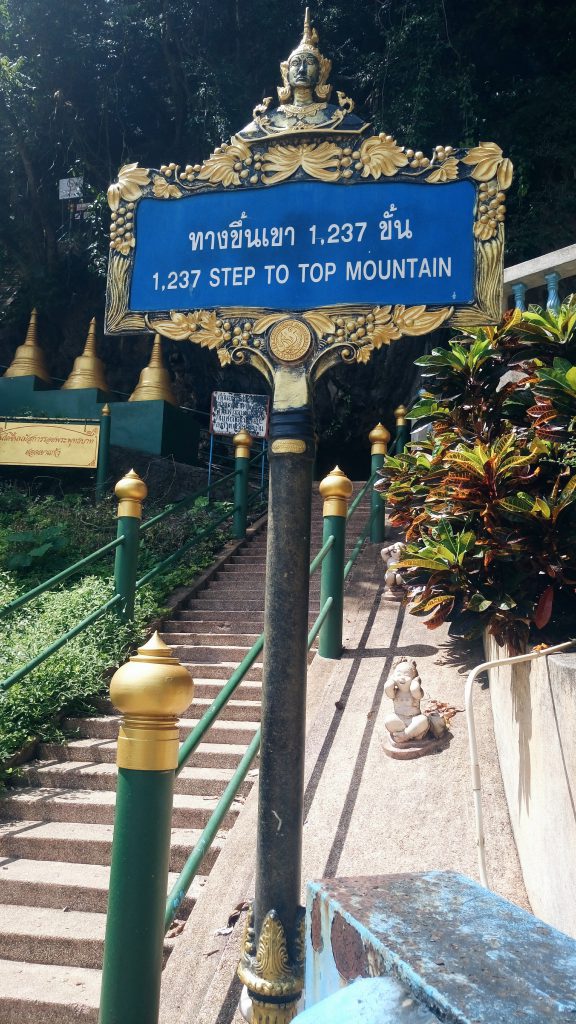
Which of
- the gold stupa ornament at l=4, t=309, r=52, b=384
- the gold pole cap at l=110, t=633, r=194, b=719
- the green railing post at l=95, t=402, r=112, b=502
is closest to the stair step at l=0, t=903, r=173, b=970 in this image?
the gold pole cap at l=110, t=633, r=194, b=719

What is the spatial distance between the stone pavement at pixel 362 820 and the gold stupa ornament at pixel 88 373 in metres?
10.1

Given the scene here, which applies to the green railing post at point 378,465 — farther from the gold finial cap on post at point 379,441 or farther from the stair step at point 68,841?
the stair step at point 68,841

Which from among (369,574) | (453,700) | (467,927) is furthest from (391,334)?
(369,574)

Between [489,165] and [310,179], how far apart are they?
64 centimetres

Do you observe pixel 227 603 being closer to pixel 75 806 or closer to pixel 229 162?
pixel 75 806

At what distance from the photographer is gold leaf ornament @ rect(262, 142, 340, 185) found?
9.72ft

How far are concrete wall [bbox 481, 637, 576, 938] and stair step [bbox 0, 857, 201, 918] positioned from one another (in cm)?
161

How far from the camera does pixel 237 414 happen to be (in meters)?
14.1

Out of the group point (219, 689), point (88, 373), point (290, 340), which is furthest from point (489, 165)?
point (88, 373)

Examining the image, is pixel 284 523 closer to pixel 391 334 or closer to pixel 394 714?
pixel 391 334

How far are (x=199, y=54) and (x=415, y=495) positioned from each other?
13.0 meters

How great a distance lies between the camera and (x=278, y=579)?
2691 millimetres

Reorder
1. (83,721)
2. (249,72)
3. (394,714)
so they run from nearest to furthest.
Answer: (394,714)
(83,721)
(249,72)

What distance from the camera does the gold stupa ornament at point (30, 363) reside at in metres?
14.3
